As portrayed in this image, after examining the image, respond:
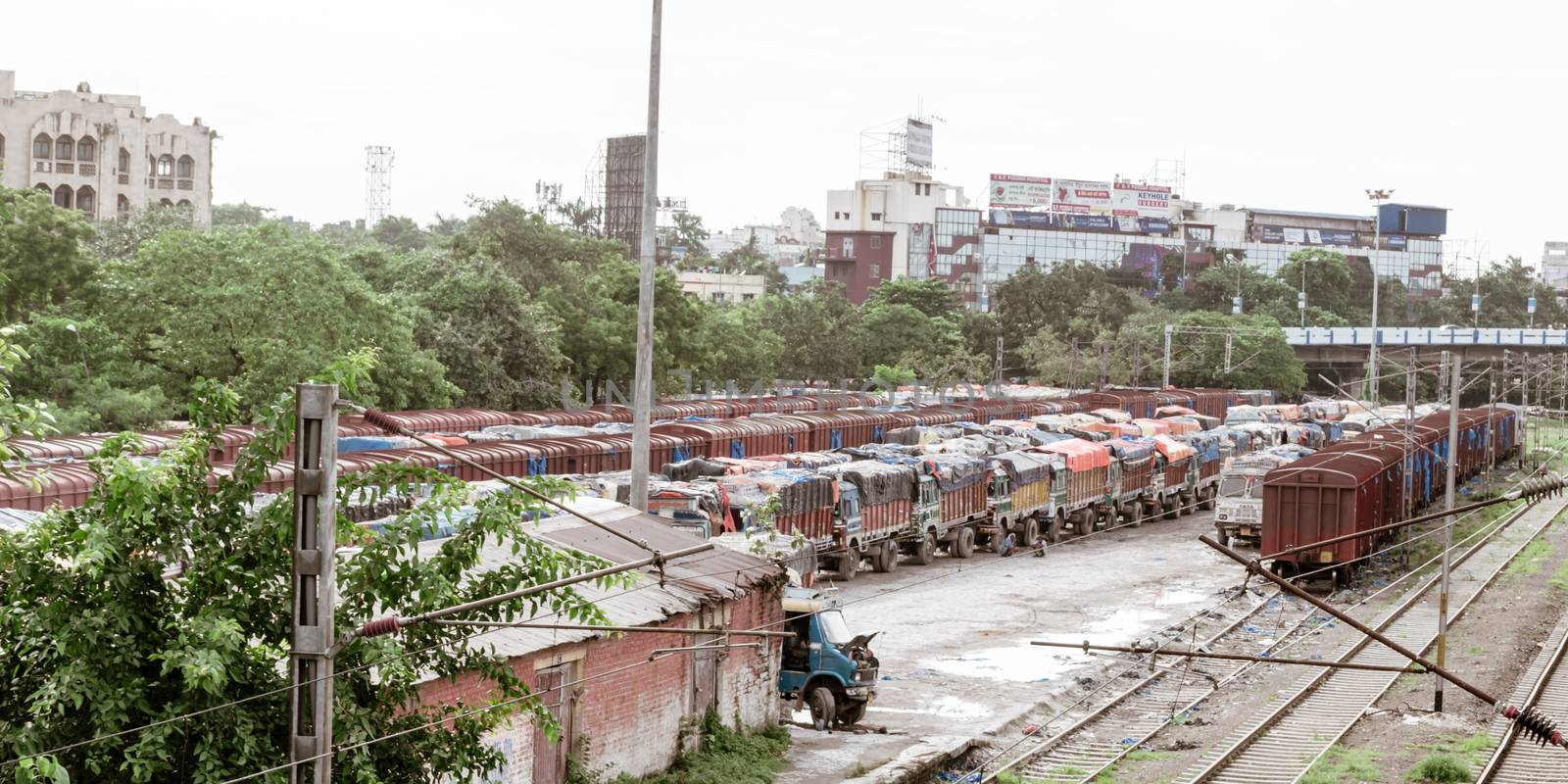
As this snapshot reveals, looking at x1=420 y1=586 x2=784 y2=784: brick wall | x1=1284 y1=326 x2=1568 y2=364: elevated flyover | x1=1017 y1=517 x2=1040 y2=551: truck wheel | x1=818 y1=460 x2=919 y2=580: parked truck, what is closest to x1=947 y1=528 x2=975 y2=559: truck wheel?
x1=1017 y1=517 x2=1040 y2=551: truck wheel

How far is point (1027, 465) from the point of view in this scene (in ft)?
144

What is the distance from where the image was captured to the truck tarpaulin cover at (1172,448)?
53156mm

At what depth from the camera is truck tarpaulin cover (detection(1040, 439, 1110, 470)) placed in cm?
4628

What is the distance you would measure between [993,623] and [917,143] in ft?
392

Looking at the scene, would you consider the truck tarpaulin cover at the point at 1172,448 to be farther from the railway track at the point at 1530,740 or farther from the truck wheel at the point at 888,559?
the railway track at the point at 1530,740

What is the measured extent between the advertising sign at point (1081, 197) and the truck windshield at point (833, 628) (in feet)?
419

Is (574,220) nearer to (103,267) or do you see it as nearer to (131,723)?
(103,267)

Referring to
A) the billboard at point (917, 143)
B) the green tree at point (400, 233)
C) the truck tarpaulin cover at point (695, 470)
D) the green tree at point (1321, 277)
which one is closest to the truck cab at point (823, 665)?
the truck tarpaulin cover at point (695, 470)

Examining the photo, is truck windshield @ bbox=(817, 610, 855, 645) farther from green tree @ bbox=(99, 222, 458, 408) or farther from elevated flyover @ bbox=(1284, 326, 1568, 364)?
elevated flyover @ bbox=(1284, 326, 1568, 364)

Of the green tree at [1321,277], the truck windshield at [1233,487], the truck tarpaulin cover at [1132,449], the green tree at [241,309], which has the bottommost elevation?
the truck windshield at [1233,487]

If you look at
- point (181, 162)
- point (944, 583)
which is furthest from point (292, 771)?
point (181, 162)

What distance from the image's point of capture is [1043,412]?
72250 millimetres

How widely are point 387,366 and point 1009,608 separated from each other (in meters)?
21.2

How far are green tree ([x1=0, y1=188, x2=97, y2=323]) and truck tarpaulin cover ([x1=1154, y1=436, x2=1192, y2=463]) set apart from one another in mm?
32168
